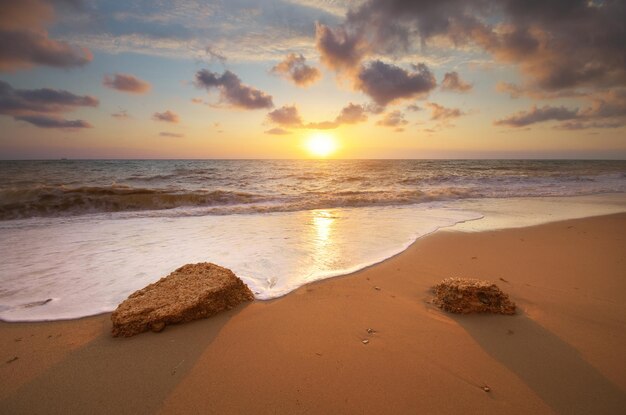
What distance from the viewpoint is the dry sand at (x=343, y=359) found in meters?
2.04

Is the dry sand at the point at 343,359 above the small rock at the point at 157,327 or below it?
below

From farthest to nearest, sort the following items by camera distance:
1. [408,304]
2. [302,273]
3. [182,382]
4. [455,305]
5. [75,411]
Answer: [302,273]
[408,304]
[455,305]
[182,382]
[75,411]

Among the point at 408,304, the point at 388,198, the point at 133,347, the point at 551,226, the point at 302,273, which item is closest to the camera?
the point at 133,347

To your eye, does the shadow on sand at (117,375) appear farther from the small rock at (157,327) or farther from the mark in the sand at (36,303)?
the mark in the sand at (36,303)

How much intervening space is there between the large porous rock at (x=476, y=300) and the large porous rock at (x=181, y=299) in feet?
7.47

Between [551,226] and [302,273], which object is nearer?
[302,273]

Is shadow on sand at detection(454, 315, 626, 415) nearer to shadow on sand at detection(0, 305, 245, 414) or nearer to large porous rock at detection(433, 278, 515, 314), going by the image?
large porous rock at detection(433, 278, 515, 314)

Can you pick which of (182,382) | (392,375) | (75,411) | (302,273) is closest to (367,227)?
(302,273)

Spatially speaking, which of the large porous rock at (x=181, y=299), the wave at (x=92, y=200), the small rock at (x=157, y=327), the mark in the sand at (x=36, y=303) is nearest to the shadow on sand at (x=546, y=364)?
the large porous rock at (x=181, y=299)

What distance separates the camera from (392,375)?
7.46 feet

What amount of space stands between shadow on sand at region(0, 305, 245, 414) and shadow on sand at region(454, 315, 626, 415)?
2558mm

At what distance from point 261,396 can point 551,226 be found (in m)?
8.35

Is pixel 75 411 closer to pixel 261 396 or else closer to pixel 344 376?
pixel 261 396

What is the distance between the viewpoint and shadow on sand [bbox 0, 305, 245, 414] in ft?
6.68
